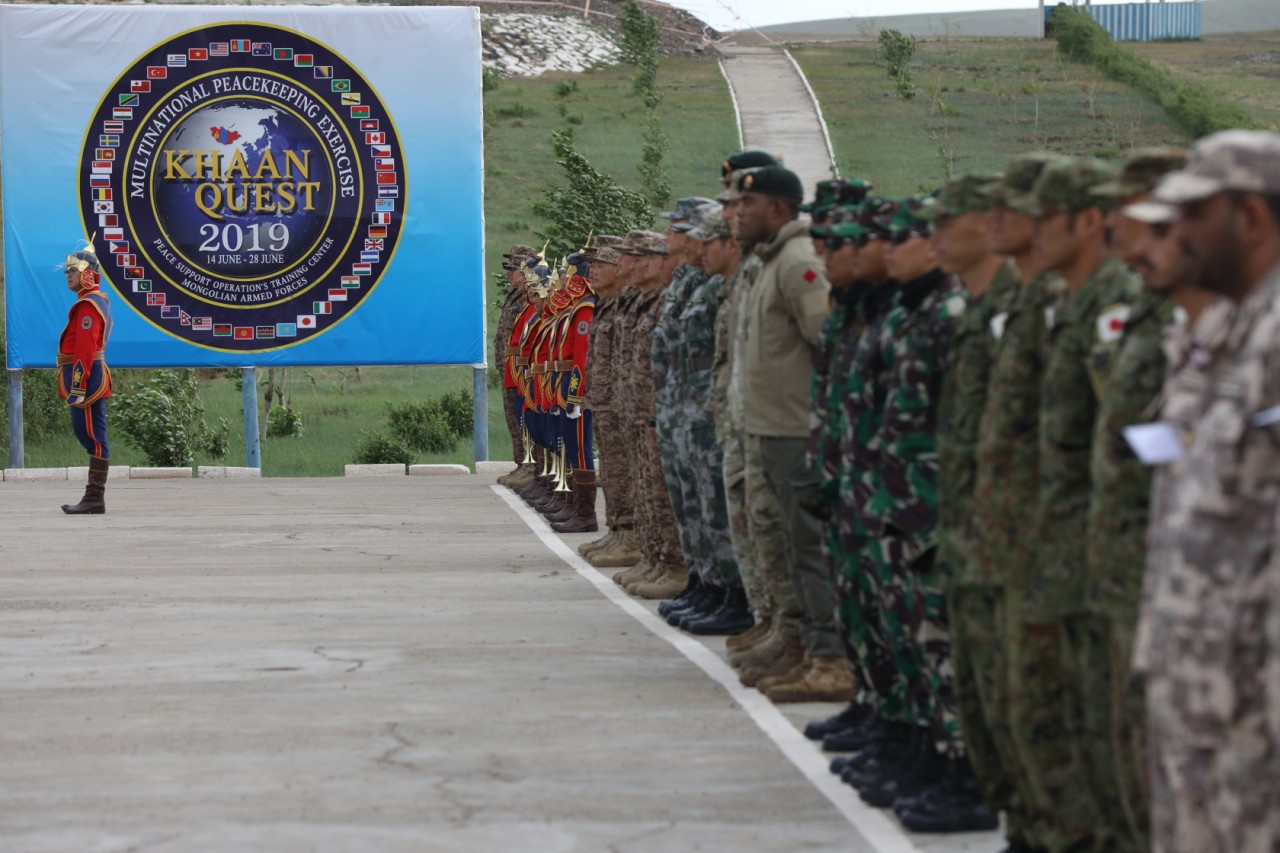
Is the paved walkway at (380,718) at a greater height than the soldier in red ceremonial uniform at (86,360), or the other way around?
the soldier in red ceremonial uniform at (86,360)

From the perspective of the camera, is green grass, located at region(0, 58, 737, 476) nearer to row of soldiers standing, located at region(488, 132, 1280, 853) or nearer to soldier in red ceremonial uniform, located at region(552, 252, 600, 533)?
soldier in red ceremonial uniform, located at region(552, 252, 600, 533)

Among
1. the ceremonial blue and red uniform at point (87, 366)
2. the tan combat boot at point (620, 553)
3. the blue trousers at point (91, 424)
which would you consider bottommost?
the tan combat boot at point (620, 553)

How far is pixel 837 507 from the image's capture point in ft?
25.0

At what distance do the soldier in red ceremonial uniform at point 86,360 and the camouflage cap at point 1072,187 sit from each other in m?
14.2

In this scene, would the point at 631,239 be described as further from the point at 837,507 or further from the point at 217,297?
the point at 217,297

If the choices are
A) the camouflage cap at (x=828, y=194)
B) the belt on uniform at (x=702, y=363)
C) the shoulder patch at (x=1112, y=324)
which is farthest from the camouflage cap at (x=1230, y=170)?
the belt on uniform at (x=702, y=363)

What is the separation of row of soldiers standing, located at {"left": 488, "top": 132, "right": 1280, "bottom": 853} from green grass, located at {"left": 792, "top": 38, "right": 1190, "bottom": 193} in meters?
47.6

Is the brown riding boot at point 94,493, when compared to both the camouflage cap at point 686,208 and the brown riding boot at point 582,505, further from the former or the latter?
the camouflage cap at point 686,208

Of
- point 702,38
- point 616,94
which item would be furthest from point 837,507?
point 702,38

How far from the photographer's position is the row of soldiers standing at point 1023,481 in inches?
152

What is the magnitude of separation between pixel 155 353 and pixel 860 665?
686 inches

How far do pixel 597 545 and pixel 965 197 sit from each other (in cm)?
907

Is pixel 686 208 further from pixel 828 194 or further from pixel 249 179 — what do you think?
pixel 249 179

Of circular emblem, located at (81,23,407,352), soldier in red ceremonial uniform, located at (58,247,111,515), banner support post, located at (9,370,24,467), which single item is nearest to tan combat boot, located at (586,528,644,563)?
soldier in red ceremonial uniform, located at (58,247,111,515)
